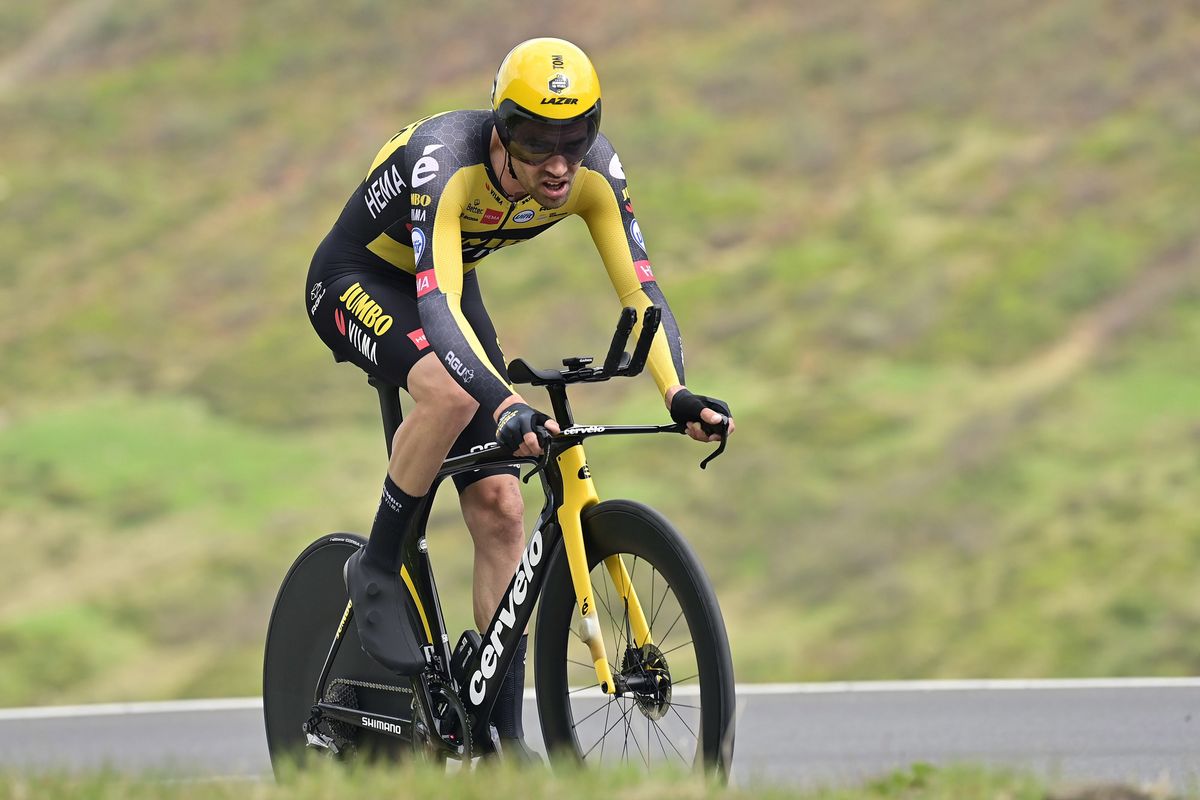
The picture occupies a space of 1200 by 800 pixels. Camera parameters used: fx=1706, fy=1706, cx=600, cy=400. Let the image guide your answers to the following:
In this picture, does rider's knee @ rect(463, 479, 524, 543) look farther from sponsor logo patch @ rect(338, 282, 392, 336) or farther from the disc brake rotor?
the disc brake rotor

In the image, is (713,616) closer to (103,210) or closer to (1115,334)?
(1115,334)

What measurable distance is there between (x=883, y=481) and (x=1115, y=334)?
4.32m

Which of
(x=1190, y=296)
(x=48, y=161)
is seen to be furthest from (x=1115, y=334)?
(x=48, y=161)

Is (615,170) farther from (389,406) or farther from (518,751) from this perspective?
(518,751)

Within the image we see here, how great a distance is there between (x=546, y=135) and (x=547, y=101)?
0.33 ft

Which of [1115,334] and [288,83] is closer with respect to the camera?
[1115,334]

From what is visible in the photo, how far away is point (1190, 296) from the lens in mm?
20234

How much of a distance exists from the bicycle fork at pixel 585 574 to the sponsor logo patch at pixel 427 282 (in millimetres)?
596

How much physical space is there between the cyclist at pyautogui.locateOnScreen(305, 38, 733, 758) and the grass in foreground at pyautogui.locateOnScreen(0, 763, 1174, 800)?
95 centimetres

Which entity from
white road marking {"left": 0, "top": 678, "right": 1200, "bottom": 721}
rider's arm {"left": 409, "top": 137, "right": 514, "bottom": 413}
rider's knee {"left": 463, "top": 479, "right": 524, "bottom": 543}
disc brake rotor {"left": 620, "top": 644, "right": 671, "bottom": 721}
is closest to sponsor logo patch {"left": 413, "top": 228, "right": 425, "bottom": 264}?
rider's arm {"left": 409, "top": 137, "right": 514, "bottom": 413}

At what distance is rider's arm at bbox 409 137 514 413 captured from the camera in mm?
4629

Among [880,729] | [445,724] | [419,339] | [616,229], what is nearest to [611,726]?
[445,724]

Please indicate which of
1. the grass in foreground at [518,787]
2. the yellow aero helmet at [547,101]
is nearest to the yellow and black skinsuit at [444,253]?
the yellow aero helmet at [547,101]

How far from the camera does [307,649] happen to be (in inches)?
233
